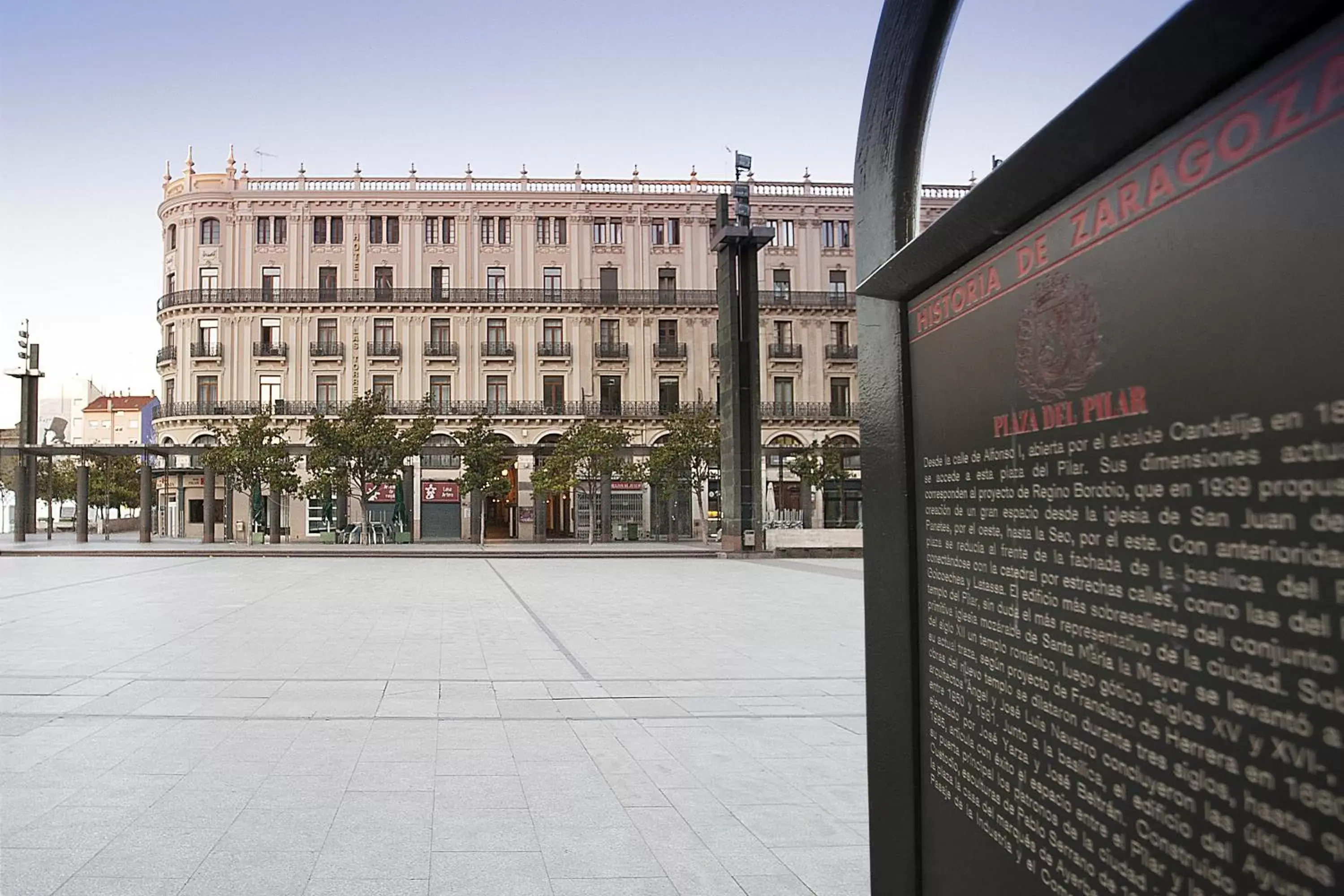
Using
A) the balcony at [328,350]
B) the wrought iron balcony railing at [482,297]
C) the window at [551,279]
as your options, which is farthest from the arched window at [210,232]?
the window at [551,279]

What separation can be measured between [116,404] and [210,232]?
60.2 m

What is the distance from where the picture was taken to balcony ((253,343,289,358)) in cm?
4709

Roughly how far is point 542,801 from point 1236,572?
444cm

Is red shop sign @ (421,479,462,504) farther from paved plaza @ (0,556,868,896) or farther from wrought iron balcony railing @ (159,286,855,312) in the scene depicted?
paved plaza @ (0,556,868,896)

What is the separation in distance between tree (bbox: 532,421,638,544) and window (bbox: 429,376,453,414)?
24.2ft

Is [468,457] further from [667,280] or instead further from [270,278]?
[270,278]

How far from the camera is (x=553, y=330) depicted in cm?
4906

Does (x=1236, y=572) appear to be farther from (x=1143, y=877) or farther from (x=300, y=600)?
(x=300, y=600)

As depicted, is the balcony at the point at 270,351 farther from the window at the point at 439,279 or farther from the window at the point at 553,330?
the window at the point at 553,330

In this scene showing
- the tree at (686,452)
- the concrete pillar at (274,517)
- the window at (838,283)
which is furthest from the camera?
the window at (838,283)

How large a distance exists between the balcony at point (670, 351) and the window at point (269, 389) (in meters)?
18.4

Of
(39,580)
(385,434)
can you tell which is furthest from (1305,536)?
(385,434)

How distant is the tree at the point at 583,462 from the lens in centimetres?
4134

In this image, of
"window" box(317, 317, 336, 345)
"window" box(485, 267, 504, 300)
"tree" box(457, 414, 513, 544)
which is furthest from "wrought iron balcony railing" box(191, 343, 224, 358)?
"tree" box(457, 414, 513, 544)
